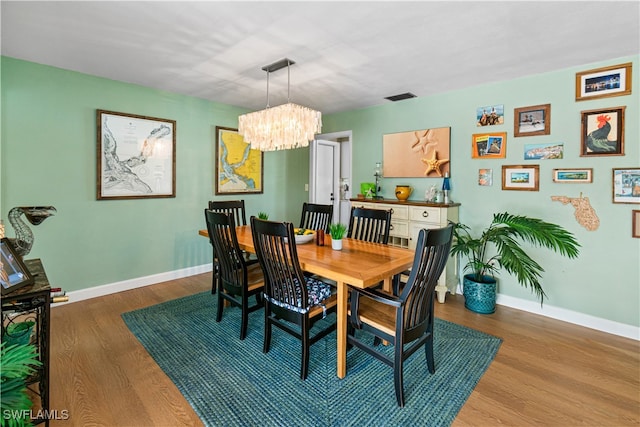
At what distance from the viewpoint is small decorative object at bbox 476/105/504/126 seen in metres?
3.31

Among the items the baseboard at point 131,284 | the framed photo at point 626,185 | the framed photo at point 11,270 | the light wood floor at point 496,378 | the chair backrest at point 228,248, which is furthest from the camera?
the baseboard at point 131,284

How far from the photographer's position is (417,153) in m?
3.97

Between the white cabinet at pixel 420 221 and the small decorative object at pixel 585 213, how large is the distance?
3.40ft

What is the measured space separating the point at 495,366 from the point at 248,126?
2.79 m

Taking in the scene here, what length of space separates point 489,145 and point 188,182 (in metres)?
3.59

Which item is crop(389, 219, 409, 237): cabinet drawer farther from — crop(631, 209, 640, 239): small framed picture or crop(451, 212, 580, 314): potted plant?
crop(631, 209, 640, 239): small framed picture

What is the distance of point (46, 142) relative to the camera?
3018mm

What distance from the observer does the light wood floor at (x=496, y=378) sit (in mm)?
1750

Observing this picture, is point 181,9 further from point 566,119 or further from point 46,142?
point 566,119

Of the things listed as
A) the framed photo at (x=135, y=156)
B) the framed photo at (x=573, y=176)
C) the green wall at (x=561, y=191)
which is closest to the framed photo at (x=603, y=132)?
the green wall at (x=561, y=191)

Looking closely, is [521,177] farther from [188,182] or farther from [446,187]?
[188,182]

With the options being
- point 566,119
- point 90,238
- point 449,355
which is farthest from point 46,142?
point 566,119

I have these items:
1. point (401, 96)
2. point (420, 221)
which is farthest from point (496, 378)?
point (401, 96)

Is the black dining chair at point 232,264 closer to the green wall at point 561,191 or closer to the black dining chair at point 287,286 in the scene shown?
the black dining chair at point 287,286
